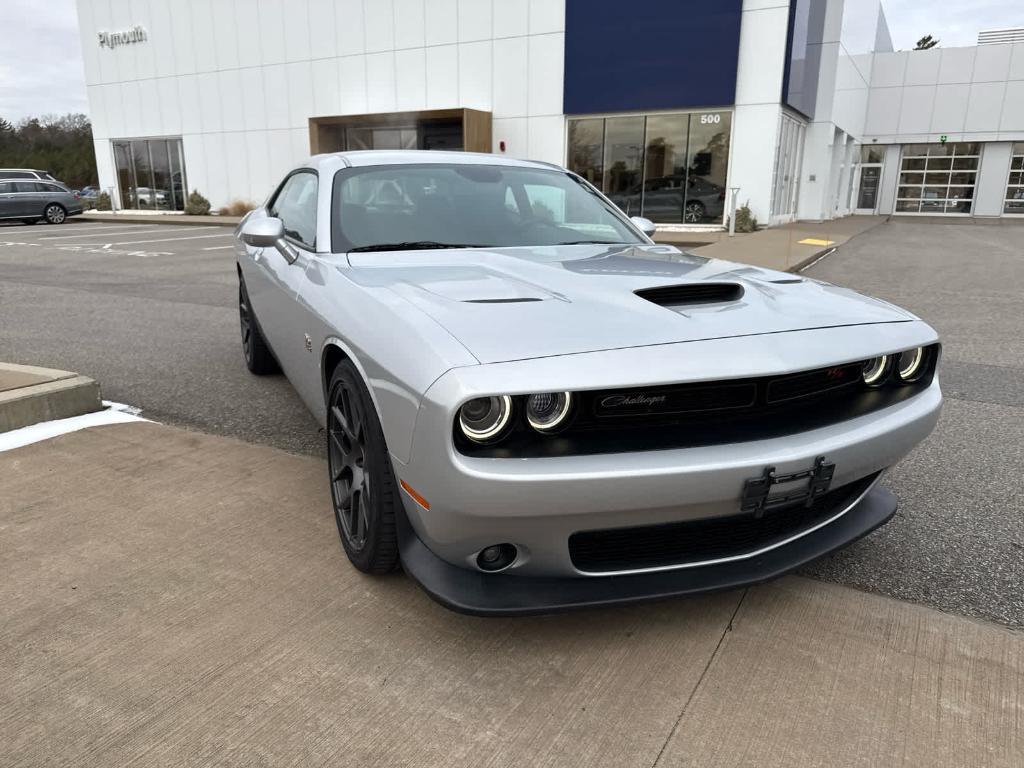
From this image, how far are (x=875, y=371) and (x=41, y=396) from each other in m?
4.10

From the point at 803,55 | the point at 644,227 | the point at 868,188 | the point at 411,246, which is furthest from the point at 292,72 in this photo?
the point at 868,188

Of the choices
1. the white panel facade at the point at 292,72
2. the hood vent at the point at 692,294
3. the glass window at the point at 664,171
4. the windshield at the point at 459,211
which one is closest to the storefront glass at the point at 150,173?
the white panel facade at the point at 292,72

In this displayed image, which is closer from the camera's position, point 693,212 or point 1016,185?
point 693,212

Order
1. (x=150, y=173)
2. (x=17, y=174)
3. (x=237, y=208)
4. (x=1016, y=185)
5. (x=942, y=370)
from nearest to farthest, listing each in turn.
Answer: (x=942, y=370) → (x=17, y=174) → (x=237, y=208) → (x=150, y=173) → (x=1016, y=185)

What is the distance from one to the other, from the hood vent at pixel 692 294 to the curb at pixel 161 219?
74.4 feet

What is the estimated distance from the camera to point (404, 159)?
3.67 m

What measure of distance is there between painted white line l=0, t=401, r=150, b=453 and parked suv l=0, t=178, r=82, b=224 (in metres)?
23.8

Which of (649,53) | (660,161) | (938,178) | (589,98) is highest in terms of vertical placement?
(649,53)

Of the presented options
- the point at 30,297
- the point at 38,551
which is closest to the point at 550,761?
the point at 38,551

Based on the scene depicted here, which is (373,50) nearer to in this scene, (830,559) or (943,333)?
(943,333)

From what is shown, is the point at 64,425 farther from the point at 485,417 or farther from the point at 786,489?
the point at 786,489

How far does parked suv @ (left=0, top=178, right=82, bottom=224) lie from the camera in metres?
23.4

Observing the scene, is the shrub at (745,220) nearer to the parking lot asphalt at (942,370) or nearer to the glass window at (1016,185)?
the parking lot asphalt at (942,370)

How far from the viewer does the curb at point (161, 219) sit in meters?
23.8
